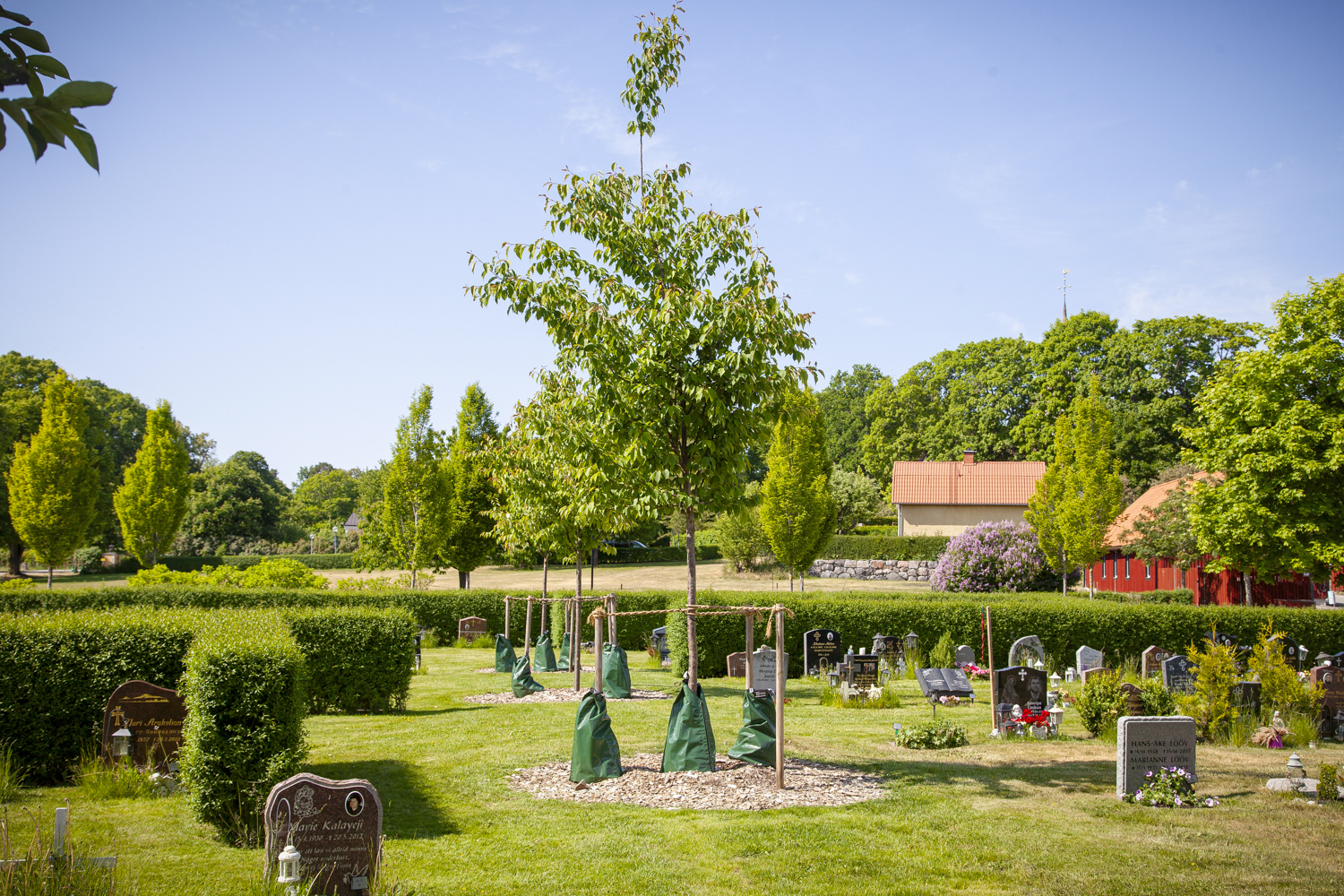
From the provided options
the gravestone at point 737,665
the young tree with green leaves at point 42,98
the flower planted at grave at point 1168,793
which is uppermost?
the young tree with green leaves at point 42,98

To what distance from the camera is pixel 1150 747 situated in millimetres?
8508

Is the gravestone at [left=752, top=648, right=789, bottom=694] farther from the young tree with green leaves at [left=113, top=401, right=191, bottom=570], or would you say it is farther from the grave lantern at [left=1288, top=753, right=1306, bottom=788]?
the young tree with green leaves at [left=113, top=401, right=191, bottom=570]

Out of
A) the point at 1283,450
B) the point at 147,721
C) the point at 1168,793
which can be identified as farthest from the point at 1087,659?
the point at 147,721

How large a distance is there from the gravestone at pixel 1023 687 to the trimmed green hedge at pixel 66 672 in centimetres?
1111

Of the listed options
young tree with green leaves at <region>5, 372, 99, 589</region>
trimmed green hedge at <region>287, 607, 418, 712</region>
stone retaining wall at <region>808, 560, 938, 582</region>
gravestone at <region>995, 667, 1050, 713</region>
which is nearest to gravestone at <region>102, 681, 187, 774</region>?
trimmed green hedge at <region>287, 607, 418, 712</region>

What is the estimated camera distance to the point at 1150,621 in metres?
19.0

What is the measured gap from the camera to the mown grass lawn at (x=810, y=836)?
593 centimetres

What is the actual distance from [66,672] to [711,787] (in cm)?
720

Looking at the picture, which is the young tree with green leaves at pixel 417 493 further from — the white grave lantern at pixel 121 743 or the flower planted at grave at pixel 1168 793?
the flower planted at grave at pixel 1168 793

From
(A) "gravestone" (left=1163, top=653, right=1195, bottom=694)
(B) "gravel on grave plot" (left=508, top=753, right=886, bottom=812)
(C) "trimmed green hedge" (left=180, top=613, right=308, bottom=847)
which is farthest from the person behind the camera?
(A) "gravestone" (left=1163, top=653, right=1195, bottom=694)

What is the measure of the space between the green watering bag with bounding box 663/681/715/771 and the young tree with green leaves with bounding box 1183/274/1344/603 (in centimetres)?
1984

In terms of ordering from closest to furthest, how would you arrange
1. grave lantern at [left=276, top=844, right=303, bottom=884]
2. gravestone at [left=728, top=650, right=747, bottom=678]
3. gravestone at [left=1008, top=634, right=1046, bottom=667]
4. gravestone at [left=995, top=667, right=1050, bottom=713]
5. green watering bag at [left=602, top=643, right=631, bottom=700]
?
grave lantern at [left=276, top=844, right=303, bottom=884] → gravestone at [left=995, top=667, right=1050, bottom=713] → green watering bag at [left=602, top=643, right=631, bottom=700] → gravestone at [left=1008, top=634, right=1046, bottom=667] → gravestone at [left=728, top=650, right=747, bottom=678]

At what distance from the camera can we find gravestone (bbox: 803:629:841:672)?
1875 cm

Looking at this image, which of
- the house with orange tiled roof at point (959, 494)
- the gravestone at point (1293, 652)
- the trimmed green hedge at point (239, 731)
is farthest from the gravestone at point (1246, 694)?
the house with orange tiled roof at point (959, 494)
